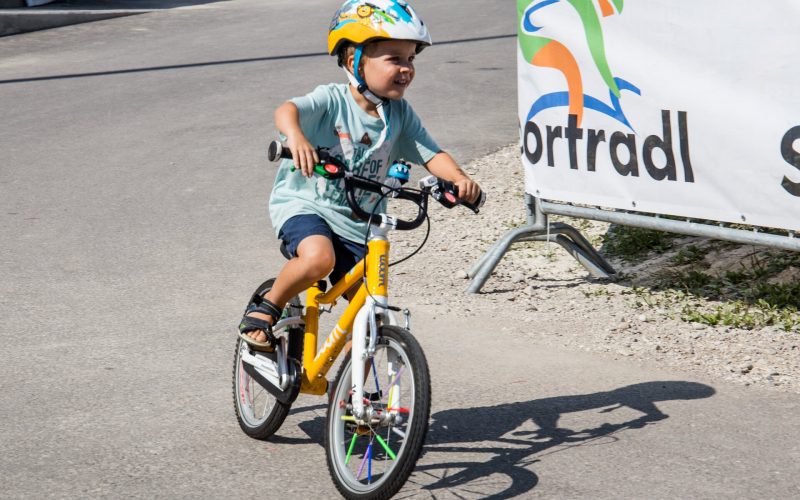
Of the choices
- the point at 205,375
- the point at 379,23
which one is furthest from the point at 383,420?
the point at 205,375

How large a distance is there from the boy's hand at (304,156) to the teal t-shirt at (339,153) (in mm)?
386

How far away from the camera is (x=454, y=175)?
14.7 feet

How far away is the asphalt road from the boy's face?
1.50 m

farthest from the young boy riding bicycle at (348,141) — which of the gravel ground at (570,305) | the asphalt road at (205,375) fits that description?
the gravel ground at (570,305)

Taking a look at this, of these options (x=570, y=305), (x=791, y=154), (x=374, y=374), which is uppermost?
(x=791, y=154)

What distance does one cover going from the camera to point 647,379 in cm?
557

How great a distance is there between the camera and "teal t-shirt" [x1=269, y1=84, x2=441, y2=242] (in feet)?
14.6

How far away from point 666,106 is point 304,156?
3025 mm

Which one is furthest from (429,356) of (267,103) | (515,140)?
(267,103)

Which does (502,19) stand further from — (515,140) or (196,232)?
(196,232)

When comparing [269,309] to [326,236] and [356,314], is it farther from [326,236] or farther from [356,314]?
[356,314]

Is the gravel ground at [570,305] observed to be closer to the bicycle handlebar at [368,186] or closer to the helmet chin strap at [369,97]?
the helmet chin strap at [369,97]

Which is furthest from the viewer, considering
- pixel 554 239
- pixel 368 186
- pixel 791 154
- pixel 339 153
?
pixel 554 239

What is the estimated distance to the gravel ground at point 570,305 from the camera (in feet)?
19.1
